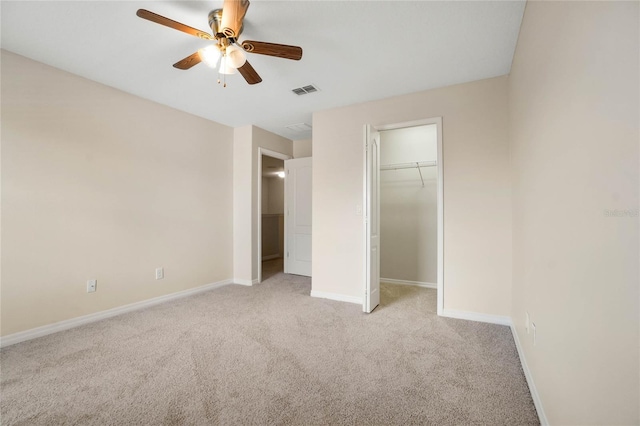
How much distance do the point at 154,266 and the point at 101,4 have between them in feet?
8.92

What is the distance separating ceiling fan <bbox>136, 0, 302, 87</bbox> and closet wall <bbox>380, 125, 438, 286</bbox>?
286 centimetres

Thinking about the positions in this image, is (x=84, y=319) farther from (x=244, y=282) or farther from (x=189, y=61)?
(x=189, y=61)

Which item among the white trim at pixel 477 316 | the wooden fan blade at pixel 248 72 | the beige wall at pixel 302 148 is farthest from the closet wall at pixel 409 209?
the wooden fan blade at pixel 248 72

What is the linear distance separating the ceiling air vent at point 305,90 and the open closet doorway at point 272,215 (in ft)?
9.83

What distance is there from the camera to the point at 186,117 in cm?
389

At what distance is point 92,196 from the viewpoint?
9.64 feet

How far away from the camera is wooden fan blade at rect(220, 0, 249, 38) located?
167 centimetres

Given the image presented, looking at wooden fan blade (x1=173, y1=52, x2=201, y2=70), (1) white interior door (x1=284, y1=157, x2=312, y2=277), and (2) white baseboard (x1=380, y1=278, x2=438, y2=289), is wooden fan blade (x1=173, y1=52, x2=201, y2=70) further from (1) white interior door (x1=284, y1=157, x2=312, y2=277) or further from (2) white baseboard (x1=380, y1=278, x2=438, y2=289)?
(2) white baseboard (x1=380, y1=278, x2=438, y2=289)

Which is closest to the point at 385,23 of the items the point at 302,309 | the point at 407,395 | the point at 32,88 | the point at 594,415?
the point at 594,415

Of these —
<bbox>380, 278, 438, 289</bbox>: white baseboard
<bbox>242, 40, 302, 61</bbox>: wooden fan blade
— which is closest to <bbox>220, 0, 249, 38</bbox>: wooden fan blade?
<bbox>242, 40, 302, 61</bbox>: wooden fan blade

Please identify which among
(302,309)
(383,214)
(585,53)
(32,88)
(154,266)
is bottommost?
(302,309)

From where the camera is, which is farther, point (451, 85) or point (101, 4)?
point (451, 85)

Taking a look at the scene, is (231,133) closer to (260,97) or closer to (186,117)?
(186,117)

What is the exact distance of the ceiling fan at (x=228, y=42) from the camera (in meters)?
1.70
